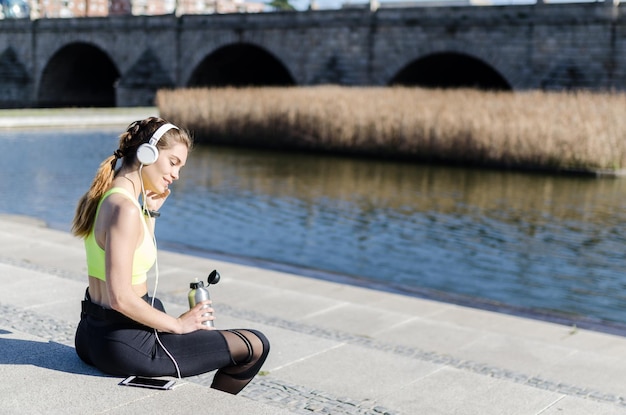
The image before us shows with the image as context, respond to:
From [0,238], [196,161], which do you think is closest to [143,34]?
[196,161]

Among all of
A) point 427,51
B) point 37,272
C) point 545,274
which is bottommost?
point 545,274

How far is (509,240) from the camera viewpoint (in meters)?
13.6

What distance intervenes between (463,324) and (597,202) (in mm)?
10815

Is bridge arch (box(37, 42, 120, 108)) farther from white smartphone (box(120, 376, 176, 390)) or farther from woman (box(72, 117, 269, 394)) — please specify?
white smartphone (box(120, 376, 176, 390))

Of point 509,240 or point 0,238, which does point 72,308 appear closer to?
point 0,238

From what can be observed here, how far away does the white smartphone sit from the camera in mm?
4031

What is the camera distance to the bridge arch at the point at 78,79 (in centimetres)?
5075

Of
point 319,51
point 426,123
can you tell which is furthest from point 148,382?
point 319,51

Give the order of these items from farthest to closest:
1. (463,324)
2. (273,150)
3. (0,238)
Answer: (273,150)
(0,238)
(463,324)

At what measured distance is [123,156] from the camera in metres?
4.08

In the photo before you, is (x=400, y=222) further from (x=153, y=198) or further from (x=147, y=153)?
(x=147, y=153)

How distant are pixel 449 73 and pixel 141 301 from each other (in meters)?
38.6

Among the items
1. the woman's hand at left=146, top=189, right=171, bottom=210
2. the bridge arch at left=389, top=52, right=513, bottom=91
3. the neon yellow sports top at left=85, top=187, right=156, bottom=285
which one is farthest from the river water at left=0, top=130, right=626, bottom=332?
the bridge arch at left=389, top=52, right=513, bottom=91

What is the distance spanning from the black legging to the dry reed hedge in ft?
59.4
